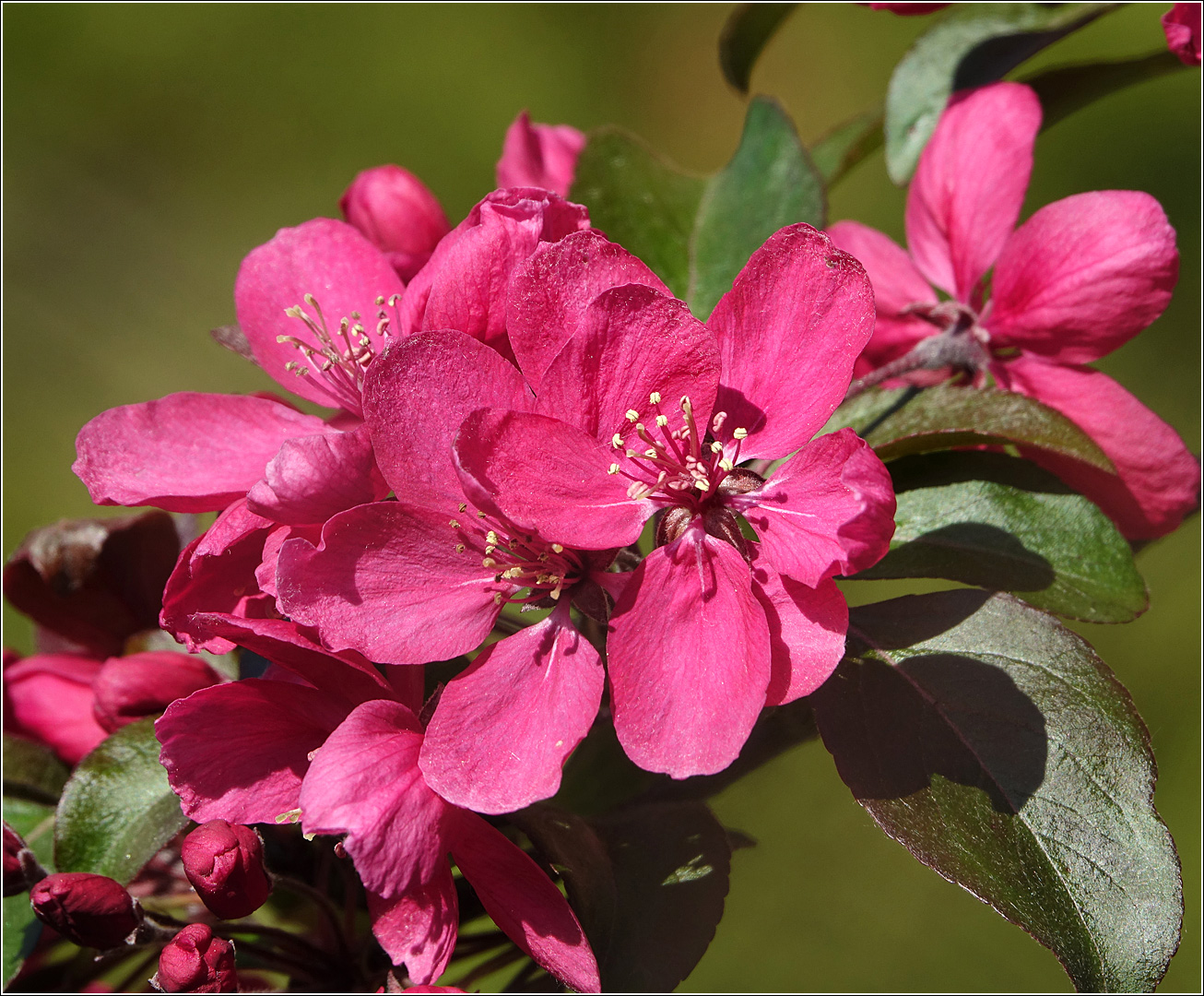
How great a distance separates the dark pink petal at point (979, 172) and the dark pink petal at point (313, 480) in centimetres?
37

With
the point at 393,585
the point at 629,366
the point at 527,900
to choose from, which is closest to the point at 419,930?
the point at 527,900

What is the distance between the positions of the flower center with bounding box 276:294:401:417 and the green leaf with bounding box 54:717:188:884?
224mm

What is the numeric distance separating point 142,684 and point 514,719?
0.28 m

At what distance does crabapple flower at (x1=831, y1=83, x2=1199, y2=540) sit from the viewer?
0.52 metres

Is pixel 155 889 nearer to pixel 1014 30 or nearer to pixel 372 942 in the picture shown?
pixel 372 942

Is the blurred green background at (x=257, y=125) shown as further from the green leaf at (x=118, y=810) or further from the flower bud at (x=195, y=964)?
the flower bud at (x=195, y=964)

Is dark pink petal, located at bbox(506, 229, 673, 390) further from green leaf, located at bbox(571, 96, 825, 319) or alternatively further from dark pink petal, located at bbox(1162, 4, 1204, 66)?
dark pink petal, located at bbox(1162, 4, 1204, 66)

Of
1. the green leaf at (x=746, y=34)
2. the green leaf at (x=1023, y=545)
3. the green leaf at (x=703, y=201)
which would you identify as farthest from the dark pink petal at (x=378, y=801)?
the green leaf at (x=746, y=34)

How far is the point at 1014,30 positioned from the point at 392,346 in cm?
53

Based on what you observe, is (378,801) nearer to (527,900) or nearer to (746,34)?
(527,900)

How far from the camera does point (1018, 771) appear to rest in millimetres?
442

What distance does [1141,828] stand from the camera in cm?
43

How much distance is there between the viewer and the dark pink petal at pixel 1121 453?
21.5 inches

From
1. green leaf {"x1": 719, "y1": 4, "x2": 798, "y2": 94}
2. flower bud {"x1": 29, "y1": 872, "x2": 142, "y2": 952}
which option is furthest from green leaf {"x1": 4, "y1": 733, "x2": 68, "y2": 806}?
green leaf {"x1": 719, "y1": 4, "x2": 798, "y2": 94}
